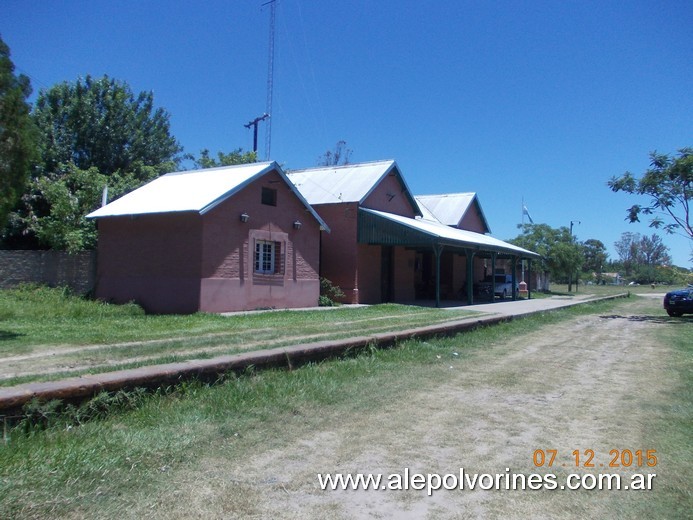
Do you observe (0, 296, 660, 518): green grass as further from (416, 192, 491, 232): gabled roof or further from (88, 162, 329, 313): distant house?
(416, 192, 491, 232): gabled roof

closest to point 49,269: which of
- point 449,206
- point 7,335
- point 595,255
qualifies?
point 7,335

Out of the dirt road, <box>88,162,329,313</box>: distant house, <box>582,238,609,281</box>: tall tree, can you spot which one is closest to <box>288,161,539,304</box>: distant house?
<box>88,162,329,313</box>: distant house

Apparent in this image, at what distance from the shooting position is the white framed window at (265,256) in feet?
62.4

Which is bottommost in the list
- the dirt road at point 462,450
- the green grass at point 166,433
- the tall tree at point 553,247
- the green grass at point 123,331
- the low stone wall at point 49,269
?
the dirt road at point 462,450

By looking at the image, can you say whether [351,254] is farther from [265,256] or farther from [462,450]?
[462,450]

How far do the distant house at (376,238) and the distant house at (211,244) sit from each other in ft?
9.02

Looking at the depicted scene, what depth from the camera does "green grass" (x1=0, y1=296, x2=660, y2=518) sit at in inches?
146

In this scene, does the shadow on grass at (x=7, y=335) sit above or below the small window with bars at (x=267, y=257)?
below

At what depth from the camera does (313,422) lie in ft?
18.6

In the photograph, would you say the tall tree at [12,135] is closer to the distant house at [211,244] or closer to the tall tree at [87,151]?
the distant house at [211,244]

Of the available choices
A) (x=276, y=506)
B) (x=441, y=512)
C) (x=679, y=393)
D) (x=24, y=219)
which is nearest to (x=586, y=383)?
(x=679, y=393)

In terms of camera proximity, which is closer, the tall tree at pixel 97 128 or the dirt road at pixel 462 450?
the dirt road at pixel 462 450

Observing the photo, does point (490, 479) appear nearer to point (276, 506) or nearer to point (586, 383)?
point (276, 506)

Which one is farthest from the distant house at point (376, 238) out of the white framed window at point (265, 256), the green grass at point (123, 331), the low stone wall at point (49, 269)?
the low stone wall at point (49, 269)
